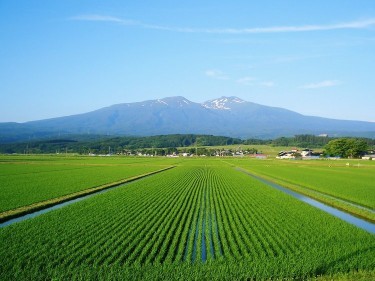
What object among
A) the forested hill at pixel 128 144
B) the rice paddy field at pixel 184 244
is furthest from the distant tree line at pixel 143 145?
the rice paddy field at pixel 184 244

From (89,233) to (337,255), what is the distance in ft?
21.2

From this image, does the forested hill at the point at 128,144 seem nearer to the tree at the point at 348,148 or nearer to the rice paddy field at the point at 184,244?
the tree at the point at 348,148

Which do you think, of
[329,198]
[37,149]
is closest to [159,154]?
[37,149]

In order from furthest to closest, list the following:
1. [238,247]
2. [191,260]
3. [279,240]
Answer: [279,240] → [238,247] → [191,260]

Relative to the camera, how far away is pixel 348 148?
92.9m

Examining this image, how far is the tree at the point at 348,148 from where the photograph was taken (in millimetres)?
92125

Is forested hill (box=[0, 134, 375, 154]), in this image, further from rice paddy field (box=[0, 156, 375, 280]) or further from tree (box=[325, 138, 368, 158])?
rice paddy field (box=[0, 156, 375, 280])

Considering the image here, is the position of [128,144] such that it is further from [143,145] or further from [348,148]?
[348,148]

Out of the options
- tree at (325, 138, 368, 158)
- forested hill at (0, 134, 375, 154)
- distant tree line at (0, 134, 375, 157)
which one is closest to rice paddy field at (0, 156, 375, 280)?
tree at (325, 138, 368, 158)

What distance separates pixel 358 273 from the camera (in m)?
8.16

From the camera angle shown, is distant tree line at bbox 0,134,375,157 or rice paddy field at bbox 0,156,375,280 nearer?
rice paddy field at bbox 0,156,375,280

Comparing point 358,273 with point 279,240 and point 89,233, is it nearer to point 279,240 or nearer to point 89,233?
point 279,240

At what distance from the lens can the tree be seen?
92.1 metres

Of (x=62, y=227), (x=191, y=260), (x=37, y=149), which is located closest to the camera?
(x=191, y=260)
